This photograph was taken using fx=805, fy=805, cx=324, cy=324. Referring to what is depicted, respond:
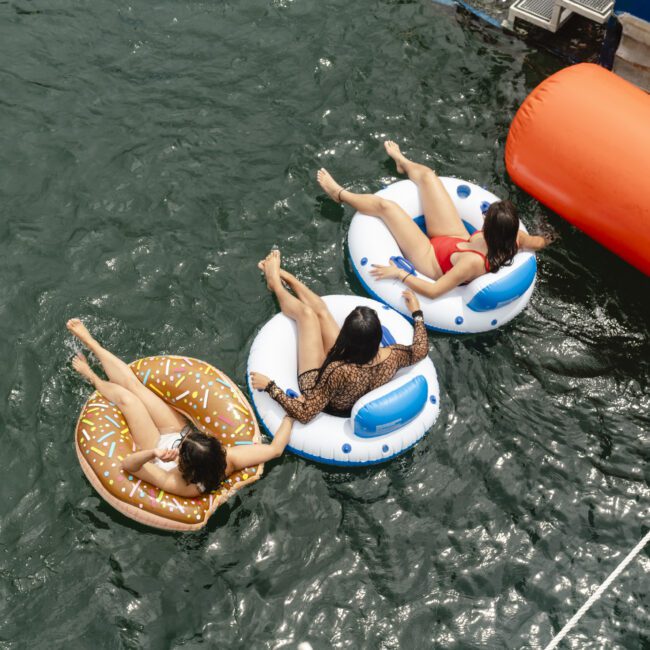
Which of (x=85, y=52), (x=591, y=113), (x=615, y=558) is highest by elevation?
(x=591, y=113)

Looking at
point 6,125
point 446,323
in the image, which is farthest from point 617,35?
point 6,125

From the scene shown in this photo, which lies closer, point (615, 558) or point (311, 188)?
point (615, 558)

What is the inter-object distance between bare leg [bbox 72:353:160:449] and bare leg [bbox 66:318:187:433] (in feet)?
0.18

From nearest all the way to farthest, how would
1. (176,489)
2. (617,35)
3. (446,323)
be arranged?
1. (176,489)
2. (446,323)
3. (617,35)

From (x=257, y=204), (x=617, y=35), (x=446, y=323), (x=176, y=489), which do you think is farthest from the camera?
(x=617, y=35)

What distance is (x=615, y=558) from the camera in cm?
549

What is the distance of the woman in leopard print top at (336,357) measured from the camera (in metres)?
5.27

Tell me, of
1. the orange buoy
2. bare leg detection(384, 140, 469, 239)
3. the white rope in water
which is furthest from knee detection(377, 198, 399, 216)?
the white rope in water

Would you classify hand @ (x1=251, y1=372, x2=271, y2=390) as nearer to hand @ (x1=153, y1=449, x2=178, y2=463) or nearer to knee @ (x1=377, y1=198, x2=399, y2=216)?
hand @ (x1=153, y1=449, x2=178, y2=463)

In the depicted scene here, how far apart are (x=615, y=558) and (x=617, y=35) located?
502 cm

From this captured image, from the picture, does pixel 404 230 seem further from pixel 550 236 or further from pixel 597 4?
pixel 597 4

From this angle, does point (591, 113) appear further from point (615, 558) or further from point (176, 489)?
point (176, 489)

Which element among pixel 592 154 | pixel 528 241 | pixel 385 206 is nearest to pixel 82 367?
pixel 385 206

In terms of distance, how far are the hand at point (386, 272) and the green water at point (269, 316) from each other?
0.43 meters
